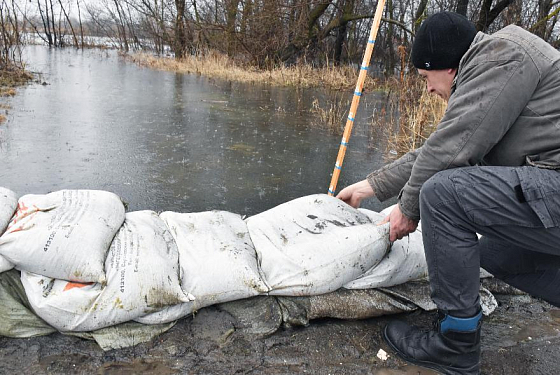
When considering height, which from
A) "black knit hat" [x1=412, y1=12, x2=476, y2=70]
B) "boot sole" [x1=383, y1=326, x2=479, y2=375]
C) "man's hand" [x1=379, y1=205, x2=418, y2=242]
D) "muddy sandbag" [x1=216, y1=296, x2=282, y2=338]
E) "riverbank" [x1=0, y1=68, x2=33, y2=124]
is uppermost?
"black knit hat" [x1=412, y1=12, x2=476, y2=70]

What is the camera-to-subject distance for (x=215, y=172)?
4020mm

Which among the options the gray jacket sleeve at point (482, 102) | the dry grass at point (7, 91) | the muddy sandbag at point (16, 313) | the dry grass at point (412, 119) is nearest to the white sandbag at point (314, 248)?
the gray jacket sleeve at point (482, 102)

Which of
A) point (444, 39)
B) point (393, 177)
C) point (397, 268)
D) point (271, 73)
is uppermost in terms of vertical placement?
point (444, 39)

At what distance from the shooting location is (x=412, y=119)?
5.01m

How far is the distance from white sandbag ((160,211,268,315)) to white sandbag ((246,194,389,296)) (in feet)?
0.26

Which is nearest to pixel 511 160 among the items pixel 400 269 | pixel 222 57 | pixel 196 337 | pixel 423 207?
pixel 423 207

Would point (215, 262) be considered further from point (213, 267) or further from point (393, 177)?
point (393, 177)

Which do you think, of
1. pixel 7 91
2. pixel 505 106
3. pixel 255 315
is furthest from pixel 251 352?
pixel 7 91

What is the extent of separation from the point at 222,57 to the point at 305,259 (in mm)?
11485

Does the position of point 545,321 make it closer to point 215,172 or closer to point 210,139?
point 215,172

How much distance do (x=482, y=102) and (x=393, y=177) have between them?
0.79 metres

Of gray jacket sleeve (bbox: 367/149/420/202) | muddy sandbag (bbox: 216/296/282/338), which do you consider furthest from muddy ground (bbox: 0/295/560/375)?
gray jacket sleeve (bbox: 367/149/420/202)

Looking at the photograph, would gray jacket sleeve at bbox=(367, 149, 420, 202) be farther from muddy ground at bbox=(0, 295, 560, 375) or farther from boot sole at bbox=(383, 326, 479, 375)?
boot sole at bbox=(383, 326, 479, 375)

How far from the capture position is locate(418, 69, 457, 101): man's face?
1.77m
